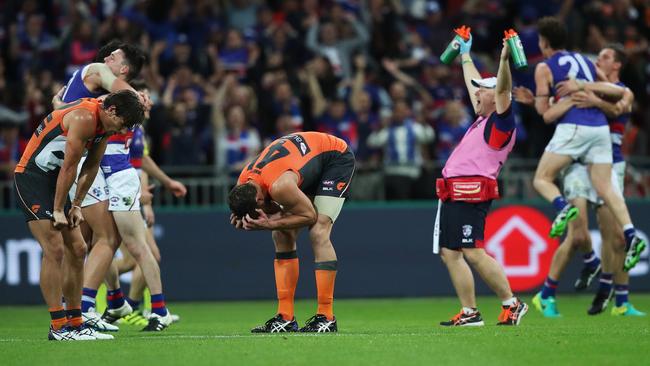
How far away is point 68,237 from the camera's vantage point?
34.0ft

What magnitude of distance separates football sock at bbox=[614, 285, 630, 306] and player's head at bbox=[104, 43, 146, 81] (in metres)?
6.42

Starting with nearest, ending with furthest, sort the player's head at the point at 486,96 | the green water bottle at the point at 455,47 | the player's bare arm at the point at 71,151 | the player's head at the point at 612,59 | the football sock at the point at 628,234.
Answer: the player's bare arm at the point at 71,151 → the player's head at the point at 486,96 → the green water bottle at the point at 455,47 → the football sock at the point at 628,234 → the player's head at the point at 612,59

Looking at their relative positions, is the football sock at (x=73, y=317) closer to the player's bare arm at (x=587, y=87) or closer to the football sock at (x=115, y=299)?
the football sock at (x=115, y=299)

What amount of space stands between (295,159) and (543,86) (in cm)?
404

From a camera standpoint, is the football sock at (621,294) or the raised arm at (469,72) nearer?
the raised arm at (469,72)

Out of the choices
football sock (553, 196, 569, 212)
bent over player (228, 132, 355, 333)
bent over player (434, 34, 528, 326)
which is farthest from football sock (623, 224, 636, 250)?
bent over player (228, 132, 355, 333)

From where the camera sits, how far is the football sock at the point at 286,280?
10961mm

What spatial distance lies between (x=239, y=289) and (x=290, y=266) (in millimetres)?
7235

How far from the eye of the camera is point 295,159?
1083 cm

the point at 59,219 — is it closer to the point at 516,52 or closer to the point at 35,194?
the point at 35,194

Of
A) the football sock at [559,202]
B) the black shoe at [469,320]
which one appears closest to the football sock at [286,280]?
the black shoe at [469,320]

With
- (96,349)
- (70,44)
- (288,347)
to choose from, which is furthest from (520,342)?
(70,44)

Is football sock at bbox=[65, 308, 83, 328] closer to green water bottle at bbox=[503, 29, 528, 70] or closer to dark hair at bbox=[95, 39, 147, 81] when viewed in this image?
dark hair at bbox=[95, 39, 147, 81]

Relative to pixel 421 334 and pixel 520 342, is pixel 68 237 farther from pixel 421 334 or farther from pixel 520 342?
pixel 520 342
